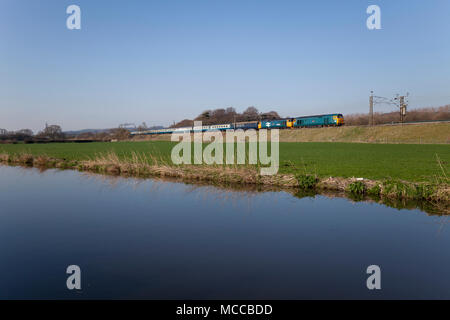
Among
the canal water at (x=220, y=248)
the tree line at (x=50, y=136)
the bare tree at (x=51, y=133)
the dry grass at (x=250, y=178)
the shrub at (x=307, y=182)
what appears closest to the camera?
the canal water at (x=220, y=248)

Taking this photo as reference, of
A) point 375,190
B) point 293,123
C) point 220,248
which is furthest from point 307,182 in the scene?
point 293,123

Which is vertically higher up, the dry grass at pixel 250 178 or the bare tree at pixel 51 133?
the bare tree at pixel 51 133

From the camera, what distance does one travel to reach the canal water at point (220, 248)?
241 inches

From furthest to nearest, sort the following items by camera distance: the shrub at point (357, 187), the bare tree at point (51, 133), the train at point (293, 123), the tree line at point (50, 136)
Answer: the bare tree at point (51, 133), the tree line at point (50, 136), the train at point (293, 123), the shrub at point (357, 187)

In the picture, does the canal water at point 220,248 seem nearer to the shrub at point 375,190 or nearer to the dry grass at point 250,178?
the shrub at point 375,190

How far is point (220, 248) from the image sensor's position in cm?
820

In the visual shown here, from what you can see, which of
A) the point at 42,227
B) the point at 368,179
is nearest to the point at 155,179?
the point at 42,227

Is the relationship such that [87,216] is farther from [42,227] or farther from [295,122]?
[295,122]

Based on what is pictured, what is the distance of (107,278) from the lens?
6492 mm

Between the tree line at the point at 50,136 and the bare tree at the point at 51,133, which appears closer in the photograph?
the tree line at the point at 50,136

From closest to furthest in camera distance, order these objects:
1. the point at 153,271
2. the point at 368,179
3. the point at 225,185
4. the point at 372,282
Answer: the point at 372,282 < the point at 153,271 < the point at 368,179 < the point at 225,185

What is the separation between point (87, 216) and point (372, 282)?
9.85 meters

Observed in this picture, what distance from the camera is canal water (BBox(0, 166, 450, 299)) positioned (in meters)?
6.12

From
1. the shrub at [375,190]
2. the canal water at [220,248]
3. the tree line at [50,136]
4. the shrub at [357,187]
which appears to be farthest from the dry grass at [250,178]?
the tree line at [50,136]
